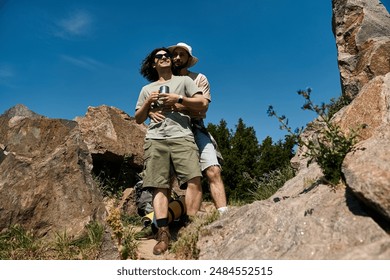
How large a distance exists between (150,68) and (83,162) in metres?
1.89

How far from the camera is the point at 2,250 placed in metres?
5.29

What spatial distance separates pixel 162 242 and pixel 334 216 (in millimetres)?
2013

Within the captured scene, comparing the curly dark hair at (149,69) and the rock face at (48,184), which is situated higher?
the curly dark hair at (149,69)

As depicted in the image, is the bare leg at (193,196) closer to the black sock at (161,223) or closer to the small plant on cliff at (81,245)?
the black sock at (161,223)

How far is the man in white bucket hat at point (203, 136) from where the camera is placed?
18.1 feet

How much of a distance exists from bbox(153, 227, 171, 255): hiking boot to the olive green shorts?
598mm

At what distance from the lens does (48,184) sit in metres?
6.21

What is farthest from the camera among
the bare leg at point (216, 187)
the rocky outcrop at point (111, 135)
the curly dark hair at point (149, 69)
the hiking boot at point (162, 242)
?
the rocky outcrop at point (111, 135)

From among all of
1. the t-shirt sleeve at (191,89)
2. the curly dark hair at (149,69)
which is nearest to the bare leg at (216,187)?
the t-shirt sleeve at (191,89)

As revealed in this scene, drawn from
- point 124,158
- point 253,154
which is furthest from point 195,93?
point 253,154

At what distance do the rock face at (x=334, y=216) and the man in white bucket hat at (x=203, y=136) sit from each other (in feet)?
2.42

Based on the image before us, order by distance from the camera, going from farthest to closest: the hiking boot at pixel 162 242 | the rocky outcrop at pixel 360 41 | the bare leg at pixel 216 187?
the rocky outcrop at pixel 360 41 < the bare leg at pixel 216 187 < the hiking boot at pixel 162 242

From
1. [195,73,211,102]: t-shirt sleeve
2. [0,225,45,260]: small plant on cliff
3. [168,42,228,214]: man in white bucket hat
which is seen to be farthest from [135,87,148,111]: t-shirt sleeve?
[0,225,45,260]: small plant on cliff
